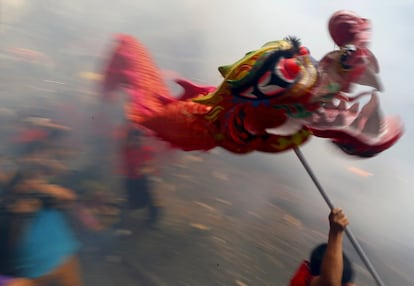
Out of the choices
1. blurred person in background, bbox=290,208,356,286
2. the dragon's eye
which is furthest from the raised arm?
the dragon's eye

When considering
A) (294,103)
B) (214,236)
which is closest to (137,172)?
(214,236)

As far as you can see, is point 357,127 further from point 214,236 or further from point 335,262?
point 214,236

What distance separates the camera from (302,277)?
0.96 metres

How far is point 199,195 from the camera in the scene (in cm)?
105

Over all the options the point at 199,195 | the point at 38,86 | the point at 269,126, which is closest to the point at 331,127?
the point at 269,126

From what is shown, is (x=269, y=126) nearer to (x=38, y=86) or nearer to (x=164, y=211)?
(x=164, y=211)

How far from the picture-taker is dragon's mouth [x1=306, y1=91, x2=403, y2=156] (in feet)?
2.70

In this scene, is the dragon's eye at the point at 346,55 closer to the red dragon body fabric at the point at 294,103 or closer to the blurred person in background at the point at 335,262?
the red dragon body fabric at the point at 294,103

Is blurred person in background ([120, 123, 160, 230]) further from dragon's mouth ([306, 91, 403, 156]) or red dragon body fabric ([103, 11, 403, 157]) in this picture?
dragon's mouth ([306, 91, 403, 156])

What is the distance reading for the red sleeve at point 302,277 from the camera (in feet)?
3.13

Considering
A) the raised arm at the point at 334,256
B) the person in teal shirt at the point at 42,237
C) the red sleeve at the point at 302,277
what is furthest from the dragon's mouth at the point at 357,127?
the person in teal shirt at the point at 42,237

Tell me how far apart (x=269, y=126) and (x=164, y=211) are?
294 millimetres

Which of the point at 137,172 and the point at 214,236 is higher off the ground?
the point at 137,172

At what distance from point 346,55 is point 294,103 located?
0.35 ft
